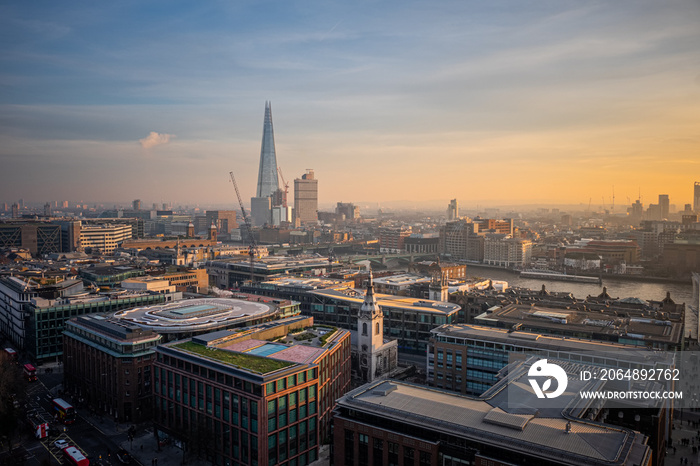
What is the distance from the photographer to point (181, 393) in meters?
15.0

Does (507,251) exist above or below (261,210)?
below

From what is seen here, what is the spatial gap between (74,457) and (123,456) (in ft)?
3.94

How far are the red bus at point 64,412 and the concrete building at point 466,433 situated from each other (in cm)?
973

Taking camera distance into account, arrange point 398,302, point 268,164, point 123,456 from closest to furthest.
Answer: point 123,456, point 398,302, point 268,164

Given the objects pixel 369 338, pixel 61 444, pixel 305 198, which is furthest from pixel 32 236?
pixel 305 198

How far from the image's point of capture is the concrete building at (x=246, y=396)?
12984 millimetres

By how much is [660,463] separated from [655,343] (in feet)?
17.7

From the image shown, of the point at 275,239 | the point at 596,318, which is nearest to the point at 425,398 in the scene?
the point at 596,318

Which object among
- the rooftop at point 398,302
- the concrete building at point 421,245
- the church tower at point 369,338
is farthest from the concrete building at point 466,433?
the concrete building at point 421,245

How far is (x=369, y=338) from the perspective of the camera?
1988 centimetres

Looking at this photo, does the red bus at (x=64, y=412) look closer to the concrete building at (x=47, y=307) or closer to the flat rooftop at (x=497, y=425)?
the concrete building at (x=47, y=307)

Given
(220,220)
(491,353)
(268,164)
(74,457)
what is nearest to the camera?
(74,457)

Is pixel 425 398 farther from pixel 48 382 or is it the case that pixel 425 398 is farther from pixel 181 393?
pixel 48 382

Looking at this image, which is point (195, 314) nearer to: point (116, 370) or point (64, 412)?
point (116, 370)
